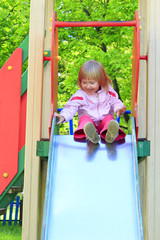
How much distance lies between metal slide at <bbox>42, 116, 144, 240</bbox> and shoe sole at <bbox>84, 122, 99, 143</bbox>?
0.22 ft

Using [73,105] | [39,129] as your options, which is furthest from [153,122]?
[39,129]

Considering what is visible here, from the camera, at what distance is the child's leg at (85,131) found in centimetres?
361

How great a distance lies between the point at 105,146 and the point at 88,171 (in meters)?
0.42

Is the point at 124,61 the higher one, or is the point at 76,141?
the point at 124,61

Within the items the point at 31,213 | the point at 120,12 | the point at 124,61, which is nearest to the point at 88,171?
the point at 31,213

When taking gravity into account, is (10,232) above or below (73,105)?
below

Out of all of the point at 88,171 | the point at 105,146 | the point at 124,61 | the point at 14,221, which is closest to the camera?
the point at 88,171

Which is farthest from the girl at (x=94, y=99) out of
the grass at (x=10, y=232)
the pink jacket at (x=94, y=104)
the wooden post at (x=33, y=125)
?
the grass at (x=10, y=232)

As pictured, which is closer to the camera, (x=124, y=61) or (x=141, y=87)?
(x=141, y=87)

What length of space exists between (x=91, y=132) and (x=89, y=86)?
876mm

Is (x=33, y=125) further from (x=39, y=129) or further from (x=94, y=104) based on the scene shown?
(x=94, y=104)

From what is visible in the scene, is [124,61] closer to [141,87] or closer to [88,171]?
[141,87]

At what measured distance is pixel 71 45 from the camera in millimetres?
11109

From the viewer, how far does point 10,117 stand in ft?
14.1
